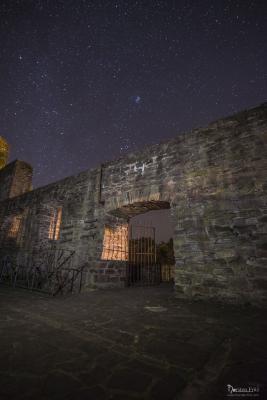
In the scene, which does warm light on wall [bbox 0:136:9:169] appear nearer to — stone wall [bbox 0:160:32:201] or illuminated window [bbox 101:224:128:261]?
stone wall [bbox 0:160:32:201]

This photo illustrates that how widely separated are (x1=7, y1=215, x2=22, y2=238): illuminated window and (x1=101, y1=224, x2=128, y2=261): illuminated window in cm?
650

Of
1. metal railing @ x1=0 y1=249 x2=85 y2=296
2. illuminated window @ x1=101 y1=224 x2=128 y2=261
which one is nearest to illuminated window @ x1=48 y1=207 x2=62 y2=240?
metal railing @ x1=0 y1=249 x2=85 y2=296

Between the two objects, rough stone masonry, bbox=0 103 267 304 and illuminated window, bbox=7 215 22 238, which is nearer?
rough stone masonry, bbox=0 103 267 304

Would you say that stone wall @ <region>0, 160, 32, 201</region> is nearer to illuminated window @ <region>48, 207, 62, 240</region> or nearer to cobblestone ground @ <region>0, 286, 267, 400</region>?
illuminated window @ <region>48, 207, 62, 240</region>

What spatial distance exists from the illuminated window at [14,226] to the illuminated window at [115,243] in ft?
21.3

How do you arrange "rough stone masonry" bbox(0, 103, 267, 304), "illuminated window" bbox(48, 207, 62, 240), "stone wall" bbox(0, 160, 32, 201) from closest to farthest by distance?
"rough stone masonry" bbox(0, 103, 267, 304) < "illuminated window" bbox(48, 207, 62, 240) < "stone wall" bbox(0, 160, 32, 201)

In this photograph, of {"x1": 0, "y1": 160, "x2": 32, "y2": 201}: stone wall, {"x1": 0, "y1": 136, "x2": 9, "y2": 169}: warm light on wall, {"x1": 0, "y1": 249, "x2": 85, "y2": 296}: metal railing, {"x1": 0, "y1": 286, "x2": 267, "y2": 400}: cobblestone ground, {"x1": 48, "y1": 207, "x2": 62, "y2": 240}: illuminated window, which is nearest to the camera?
{"x1": 0, "y1": 286, "x2": 267, "y2": 400}: cobblestone ground

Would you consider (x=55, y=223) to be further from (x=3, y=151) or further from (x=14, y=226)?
(x=3, y=151)

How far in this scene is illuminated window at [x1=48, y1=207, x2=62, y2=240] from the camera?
965cm

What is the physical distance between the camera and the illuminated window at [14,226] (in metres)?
11.6

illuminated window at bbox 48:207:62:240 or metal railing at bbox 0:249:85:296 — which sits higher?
illuminated window at bbox 48:207:62:240

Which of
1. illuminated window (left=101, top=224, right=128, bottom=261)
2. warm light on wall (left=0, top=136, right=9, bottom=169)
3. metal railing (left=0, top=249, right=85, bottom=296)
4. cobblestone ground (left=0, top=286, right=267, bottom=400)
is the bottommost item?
cobblestone ground (left=0, top=286, right=267, bottom=400)

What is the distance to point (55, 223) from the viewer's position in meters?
9.90

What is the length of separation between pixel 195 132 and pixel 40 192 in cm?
789
